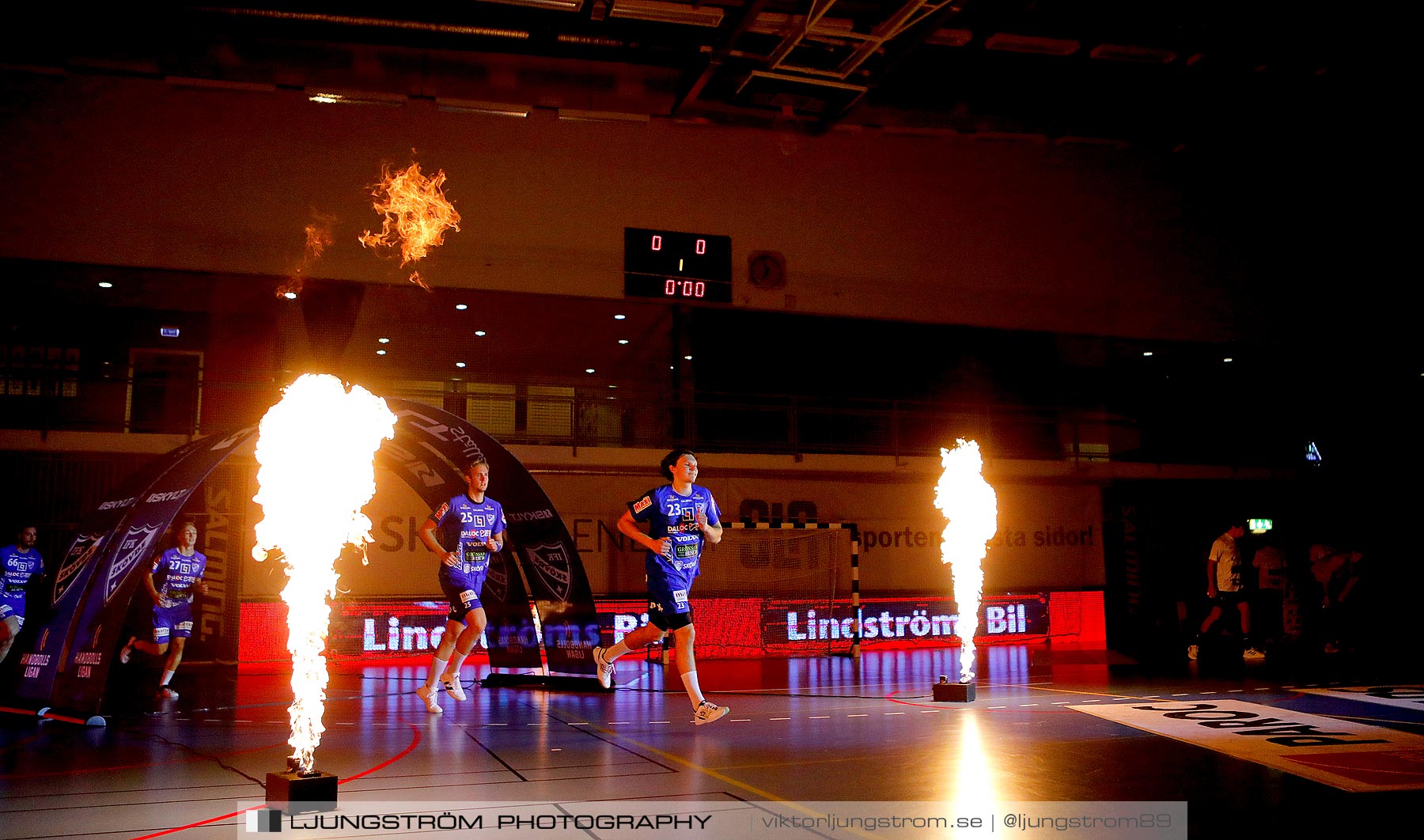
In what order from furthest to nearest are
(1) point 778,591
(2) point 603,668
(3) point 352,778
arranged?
(1) point 778,591
(2) point 603,668
(3) point 352,778

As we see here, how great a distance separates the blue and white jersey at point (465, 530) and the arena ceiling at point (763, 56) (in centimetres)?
807

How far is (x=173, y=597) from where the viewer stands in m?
9.92

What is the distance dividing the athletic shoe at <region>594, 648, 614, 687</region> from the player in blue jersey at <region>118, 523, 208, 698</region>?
450 cm

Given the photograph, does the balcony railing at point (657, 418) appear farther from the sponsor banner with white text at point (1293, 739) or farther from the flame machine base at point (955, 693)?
the sponsor banner with white text at point (1293, 739)

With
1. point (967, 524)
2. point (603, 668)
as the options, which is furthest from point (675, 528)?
point (967, 524)

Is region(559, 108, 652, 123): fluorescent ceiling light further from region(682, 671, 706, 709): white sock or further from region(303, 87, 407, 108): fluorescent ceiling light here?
region(682, 671, 706, 709): white sock

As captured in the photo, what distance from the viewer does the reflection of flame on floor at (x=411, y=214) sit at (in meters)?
14.7

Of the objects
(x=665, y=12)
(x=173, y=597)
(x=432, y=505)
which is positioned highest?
(x=665, y=12)

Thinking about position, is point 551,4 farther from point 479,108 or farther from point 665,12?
point 479,108

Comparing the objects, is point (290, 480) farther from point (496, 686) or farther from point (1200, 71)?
point (1200, 71)

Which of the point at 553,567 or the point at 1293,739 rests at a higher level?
the point at 553,567

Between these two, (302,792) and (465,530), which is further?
(465,530)

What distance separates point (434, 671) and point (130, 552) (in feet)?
8.59

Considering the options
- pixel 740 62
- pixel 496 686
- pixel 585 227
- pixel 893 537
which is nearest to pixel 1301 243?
pixel 893 537
